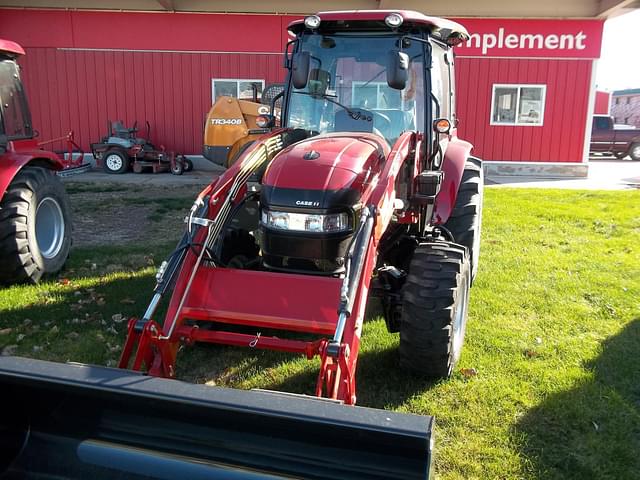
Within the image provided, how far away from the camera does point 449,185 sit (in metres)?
4.47

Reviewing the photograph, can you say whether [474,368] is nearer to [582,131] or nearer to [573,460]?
[573,460]

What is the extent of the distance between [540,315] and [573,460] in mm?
2100

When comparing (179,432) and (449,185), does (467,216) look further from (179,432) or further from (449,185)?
(179,432)

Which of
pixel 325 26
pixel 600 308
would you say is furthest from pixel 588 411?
pixel 325 26

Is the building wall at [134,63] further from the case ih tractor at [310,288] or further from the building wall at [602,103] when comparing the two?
the building wall at [602,103]

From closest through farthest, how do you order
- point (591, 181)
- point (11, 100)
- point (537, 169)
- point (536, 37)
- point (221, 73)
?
point (11, 100) < point (591, 181) < point (536, 37) < point (221, 73) < point (537, 169)

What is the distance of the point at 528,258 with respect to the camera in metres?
6.55

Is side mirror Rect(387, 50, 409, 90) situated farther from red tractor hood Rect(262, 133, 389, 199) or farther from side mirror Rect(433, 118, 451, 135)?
side mirror Rect(433, 118, 451, 135)

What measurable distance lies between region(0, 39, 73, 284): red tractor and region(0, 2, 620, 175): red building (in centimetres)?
907

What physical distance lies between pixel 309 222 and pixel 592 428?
79.3 inches

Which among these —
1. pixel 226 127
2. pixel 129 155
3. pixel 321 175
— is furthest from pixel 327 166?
pixel 129 155

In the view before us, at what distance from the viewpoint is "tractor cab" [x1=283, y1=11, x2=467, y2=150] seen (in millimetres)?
4055

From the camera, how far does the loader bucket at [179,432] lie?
204 cm

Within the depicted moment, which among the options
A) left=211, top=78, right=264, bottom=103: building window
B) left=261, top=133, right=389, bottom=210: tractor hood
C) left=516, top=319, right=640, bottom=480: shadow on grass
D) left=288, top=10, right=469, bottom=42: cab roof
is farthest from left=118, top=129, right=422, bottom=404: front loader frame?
left=211, top=78, right=264, bottom=103: building window
